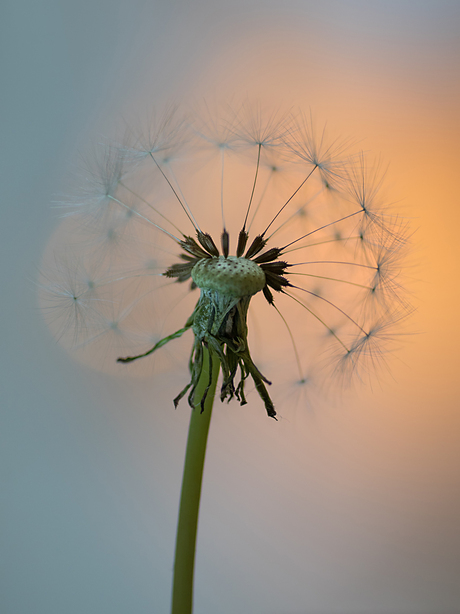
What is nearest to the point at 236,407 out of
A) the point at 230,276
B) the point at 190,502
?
the point at 190,502

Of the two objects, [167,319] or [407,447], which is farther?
[407,447]

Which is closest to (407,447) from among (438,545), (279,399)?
(438,545)

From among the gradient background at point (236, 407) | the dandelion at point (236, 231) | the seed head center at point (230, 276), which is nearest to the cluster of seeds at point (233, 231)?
the dandelion at point (236, 231)

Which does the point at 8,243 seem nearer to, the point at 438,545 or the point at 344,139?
the point at 344,139

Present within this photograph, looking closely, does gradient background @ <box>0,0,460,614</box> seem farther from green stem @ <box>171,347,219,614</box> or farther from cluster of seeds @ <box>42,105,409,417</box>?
green stem @ <box>171,347,219,614</box>

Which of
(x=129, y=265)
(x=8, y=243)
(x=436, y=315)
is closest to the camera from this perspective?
(x=129, y=265)

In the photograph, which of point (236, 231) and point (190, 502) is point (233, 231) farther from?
point (190, 502)

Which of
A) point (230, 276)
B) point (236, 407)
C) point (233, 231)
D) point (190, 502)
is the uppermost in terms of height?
point (233, 231)

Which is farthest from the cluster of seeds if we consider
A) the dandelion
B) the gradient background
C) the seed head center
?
the seed head center
